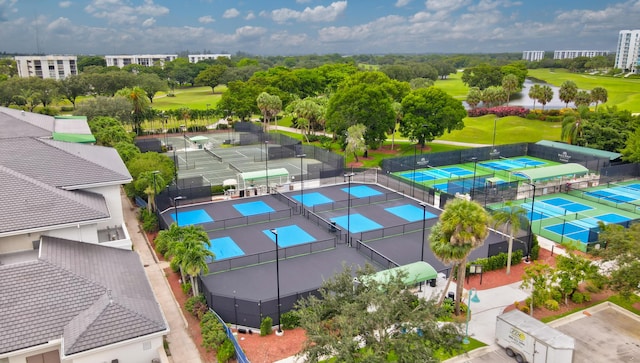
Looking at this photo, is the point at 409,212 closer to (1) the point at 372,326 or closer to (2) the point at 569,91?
(1) the point at 372,326

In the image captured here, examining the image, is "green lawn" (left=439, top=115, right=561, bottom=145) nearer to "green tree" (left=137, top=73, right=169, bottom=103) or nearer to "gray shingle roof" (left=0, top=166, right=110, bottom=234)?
"gray shingle roof" (left=0, top=166, right=110, bottom=234)

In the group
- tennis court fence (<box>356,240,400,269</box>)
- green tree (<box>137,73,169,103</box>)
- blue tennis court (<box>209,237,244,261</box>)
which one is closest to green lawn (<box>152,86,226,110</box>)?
green tree (<box>137,73,169,103</box>)

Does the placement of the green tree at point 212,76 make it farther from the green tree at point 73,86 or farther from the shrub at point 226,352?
the shrub at point 226,352

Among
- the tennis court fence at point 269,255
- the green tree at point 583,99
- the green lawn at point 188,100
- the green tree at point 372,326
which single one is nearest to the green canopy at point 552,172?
the tennis court fence at point 269,255

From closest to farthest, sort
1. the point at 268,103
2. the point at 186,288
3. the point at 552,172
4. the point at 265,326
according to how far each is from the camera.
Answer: the point at 265,326 < the point at 186,288 < the point at 552,172 < the point at 268,103

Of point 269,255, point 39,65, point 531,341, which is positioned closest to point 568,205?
point 531,341

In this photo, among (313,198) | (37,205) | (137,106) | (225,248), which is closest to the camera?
(37,205)
